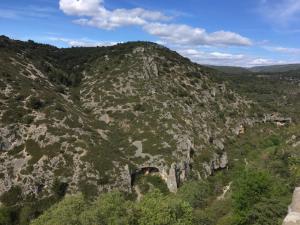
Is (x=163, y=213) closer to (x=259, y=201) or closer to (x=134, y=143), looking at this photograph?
(x=259, y=201)

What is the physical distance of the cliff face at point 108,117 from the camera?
82.9m

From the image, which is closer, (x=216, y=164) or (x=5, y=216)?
(x=5, y=216)

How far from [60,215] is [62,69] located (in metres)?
105

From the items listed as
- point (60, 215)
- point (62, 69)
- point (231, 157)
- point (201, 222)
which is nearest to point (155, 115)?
point (231, 157)

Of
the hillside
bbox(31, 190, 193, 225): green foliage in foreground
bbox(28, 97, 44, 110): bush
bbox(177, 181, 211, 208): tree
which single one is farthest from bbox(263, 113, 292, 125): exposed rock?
bbox(31, 190, 193, 225): green foliage in foreground

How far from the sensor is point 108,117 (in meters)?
112

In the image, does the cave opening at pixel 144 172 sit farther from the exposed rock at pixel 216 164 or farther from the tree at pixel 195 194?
the exposed rock at pixel 216 164

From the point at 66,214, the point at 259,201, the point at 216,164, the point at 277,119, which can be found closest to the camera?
the point at 66,214

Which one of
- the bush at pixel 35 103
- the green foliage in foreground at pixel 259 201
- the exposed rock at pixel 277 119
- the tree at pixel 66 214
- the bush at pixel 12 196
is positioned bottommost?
the bush at pixel 12 196

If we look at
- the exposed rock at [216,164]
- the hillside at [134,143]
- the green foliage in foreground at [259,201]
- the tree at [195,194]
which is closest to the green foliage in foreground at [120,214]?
the hillside at [134,143]

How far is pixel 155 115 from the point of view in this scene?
11075 centimetres

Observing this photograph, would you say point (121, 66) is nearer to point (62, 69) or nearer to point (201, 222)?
point (62, 69)

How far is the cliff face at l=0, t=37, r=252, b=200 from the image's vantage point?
272 ft

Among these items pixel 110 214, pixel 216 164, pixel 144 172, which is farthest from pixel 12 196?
pixel 216 164
